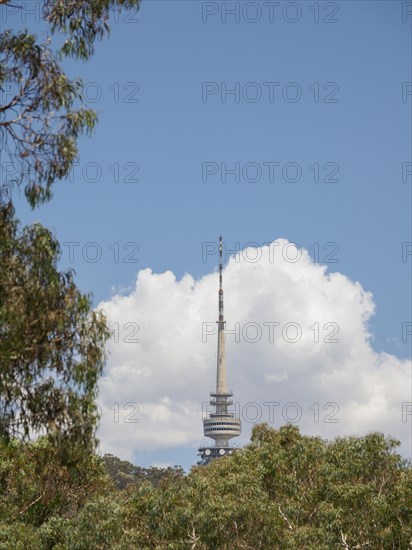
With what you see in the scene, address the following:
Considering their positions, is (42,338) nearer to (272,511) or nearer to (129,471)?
(272,511)

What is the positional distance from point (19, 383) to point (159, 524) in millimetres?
19707

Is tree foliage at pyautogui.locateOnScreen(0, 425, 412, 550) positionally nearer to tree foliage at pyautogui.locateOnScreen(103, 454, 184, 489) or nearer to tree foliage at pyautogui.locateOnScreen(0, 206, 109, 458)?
tree foliage at pyautogui.locateOnScreen(0, 206, 109, 458)

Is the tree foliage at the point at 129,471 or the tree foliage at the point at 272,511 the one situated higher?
the tree foliage at the point at 129,471

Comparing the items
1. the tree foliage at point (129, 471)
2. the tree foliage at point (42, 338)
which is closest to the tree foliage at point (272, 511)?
the tree foliage at point (42, 338)

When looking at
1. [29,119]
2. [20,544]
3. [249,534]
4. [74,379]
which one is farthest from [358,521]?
[29,119]

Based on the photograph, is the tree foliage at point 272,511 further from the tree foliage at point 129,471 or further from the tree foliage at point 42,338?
the tree foliage at point 129,471

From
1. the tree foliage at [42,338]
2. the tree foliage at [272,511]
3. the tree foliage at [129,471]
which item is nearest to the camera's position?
the tree foliage at [42,338]

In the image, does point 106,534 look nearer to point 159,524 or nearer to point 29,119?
point 159,524

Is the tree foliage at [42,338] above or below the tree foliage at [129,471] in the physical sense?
below

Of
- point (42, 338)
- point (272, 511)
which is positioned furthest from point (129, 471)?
point (42, 338)

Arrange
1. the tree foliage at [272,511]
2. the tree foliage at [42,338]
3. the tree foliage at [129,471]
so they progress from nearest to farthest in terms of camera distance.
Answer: the tree foliage at [42,338], the tree foliage at [272,511], the tree foliage at [129,471]

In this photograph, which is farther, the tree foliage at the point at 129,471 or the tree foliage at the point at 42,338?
the tree foliage at the point at 129,471

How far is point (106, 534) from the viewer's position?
1535 inches

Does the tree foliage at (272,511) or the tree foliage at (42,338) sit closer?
the tree foliage at (42,338)
